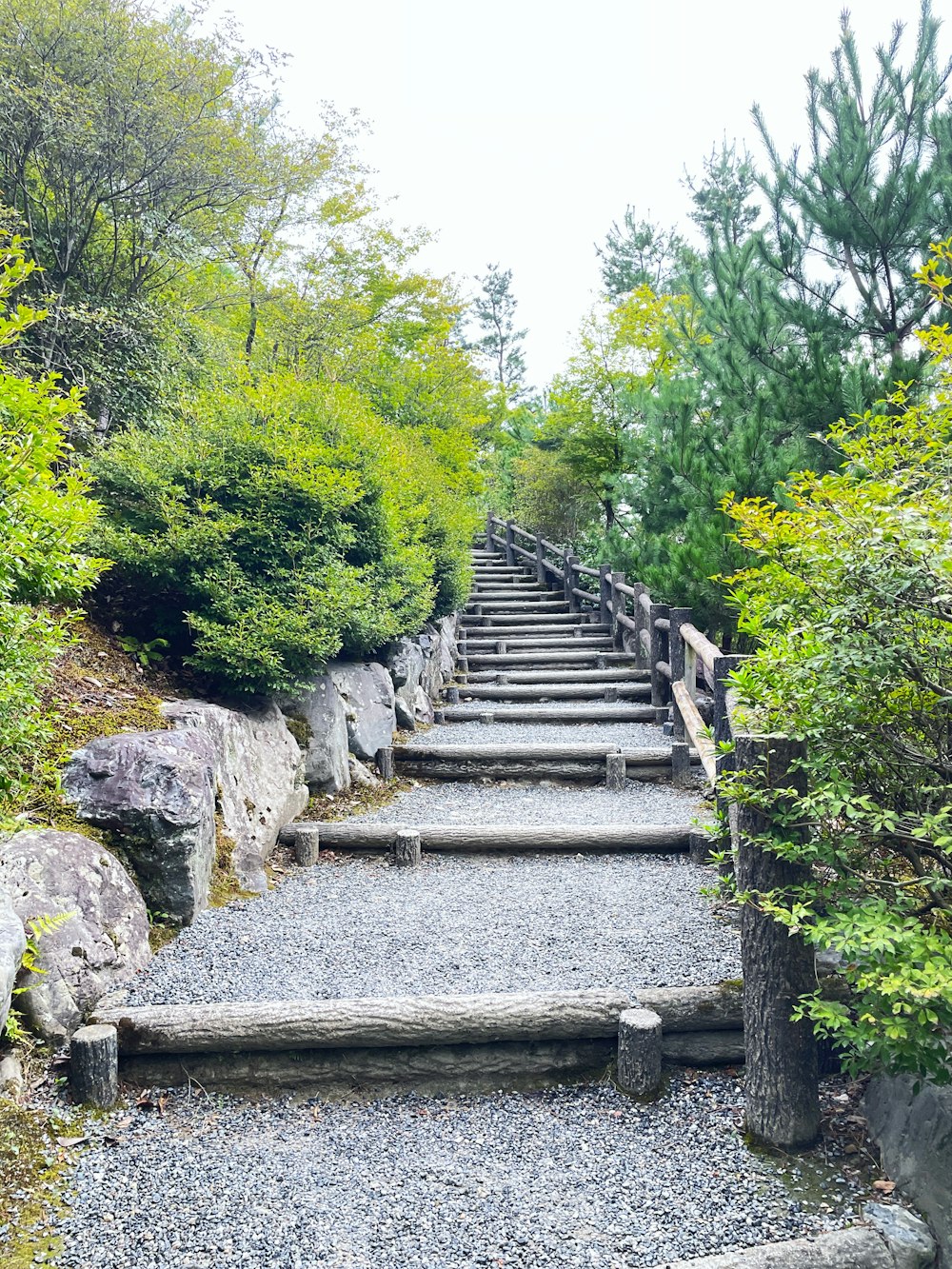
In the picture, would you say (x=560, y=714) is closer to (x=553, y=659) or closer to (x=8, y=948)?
(x=553, y=659)

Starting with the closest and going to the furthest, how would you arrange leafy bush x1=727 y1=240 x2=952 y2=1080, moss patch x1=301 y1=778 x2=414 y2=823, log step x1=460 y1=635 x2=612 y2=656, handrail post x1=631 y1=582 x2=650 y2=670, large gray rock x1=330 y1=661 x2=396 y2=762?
leafy bush x1=727 y1=240 x2=952 y2=1080, moss patch x1=301 y1=778 x2=414 y2=823, large gray rock x1=330 y1=661 x2=396 y2=762, handrail post x1=631 y1=582 x2=650 y2=670, log step x1=460 y1=635 x2=612 y2=656

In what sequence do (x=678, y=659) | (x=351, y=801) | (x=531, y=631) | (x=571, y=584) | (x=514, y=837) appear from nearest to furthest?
(x=514, y=837), (x=351, y=801), (x=678, y=659), (x=531, y=631), (x=571, y=584)

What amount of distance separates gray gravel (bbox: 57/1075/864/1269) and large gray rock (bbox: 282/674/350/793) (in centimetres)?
261

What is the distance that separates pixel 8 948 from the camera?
2119 mm

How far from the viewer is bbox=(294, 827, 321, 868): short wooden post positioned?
4.35m

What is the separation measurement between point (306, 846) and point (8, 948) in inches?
90.1

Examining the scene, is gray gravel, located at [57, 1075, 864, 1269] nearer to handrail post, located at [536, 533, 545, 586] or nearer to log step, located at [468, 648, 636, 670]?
log step, located at [468, 648, 636, 670]

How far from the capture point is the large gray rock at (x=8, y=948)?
206 centimetres

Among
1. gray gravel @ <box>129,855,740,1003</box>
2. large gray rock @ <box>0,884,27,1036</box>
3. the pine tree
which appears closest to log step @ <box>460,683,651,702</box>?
gray gravel @ <box>129,855,740,1003</box>

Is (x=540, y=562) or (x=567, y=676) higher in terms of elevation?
(x=540, y=562)

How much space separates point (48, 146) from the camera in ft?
21.3

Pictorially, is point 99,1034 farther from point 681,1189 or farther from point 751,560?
point 751,560

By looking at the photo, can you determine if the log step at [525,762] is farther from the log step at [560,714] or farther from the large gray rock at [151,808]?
the large gray rock at [151,808]

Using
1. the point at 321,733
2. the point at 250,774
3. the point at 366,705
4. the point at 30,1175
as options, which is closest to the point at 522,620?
the point at 366,705
